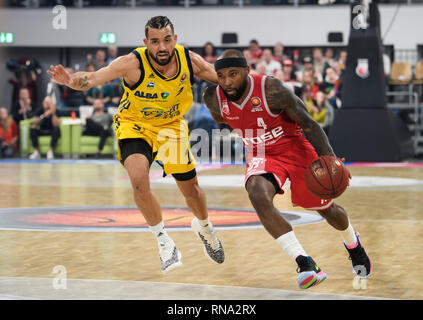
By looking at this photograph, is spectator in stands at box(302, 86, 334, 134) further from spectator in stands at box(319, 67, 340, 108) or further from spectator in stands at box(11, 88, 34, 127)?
spectator in stands at box(11, 88, 34, 127)

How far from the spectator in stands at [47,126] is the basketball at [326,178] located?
13.3 m

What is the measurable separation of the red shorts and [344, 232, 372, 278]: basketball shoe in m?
0.39

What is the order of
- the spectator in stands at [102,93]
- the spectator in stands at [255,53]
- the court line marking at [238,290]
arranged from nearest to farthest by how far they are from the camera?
the court line marking at [238,290] → the spectator in stands at [255,53] → the spectator in stands at [102,93]

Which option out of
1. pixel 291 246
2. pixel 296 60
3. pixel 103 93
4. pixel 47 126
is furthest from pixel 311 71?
pixel 291 246

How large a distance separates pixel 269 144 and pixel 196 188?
3.09 feet

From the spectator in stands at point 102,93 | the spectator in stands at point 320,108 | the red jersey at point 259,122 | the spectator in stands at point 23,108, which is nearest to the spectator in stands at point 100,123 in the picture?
the spectator in stands at point 102,93

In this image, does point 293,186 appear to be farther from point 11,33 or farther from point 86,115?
point 11,33

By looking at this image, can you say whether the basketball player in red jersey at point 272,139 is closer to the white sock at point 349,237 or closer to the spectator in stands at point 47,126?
the white sock at point 349,237

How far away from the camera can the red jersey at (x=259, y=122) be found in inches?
207

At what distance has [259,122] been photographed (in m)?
5.31

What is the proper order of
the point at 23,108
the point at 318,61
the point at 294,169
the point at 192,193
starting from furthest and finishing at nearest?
the point at 23,108 < the point at 318,61 < the point at 192,193 < the point at 294,169

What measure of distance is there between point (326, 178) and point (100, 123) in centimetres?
1293

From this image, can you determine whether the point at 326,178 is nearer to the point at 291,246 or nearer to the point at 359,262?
the point at 291,246

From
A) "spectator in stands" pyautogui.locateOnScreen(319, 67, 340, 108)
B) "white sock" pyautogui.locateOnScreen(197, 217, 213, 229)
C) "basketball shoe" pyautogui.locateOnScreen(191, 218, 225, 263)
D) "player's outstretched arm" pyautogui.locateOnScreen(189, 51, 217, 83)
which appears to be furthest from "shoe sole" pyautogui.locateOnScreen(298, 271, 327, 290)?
"spectator in stands" pyautogui.locateOnScreen(319, 67, 340, 108)
